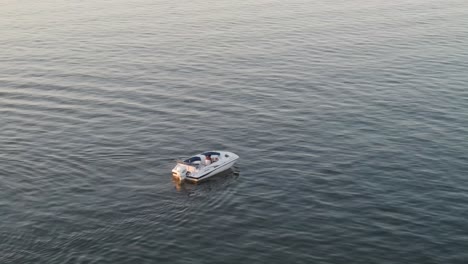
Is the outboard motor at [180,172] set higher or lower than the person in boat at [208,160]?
lower

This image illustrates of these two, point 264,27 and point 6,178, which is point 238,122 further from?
point 264,27

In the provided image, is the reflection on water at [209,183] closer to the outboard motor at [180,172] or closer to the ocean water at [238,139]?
the ocean water at [238,139]

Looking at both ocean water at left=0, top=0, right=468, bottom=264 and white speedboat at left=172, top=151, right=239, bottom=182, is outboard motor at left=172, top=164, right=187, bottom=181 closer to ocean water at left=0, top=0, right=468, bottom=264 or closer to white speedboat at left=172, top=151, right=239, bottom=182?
white speedboat at left=172, top=151, right=239, bottom=182

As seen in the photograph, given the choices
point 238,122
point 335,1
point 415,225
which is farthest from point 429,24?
point 415,225

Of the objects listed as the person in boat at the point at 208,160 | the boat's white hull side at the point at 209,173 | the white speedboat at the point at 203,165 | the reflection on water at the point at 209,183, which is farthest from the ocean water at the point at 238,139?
the person in boat at the point at 208,160

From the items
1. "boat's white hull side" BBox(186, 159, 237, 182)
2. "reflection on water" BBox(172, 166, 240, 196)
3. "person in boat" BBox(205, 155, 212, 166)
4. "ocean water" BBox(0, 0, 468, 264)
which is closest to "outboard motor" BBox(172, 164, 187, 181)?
"reflection on water" BBox(172, 166, 240, 196)

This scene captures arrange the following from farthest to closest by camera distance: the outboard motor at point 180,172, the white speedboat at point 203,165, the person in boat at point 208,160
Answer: the person in boat at point 208,160, the white speedboat at point 203,165, the outboard motor at point 180,172
